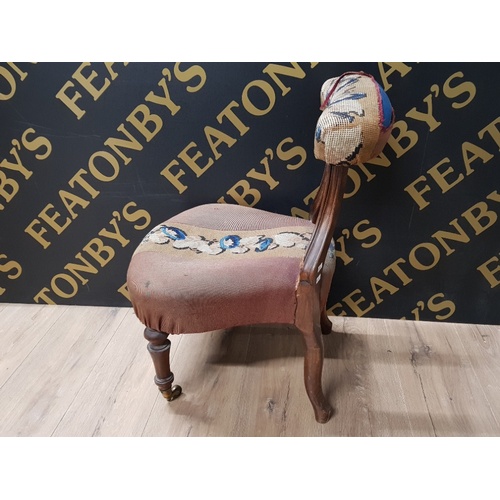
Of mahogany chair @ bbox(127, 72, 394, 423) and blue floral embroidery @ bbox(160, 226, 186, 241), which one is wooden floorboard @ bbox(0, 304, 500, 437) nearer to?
mahogany chair @ bbox(127, 72, 394, 423)

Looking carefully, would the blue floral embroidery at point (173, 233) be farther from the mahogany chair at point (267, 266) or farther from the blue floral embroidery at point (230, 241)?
the blue floral embroidery at point (230, 241)

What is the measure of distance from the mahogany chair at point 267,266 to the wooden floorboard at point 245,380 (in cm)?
11

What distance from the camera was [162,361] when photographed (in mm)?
1165

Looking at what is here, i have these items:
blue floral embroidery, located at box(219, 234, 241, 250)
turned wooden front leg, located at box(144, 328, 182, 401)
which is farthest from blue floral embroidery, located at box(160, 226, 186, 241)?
turned wooden front leg, located at box(144, 328, 182, 401)

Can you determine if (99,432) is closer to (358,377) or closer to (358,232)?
(358,377)

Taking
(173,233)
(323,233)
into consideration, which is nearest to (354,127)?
(323,233)

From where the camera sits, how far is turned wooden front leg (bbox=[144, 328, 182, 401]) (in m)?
1.12

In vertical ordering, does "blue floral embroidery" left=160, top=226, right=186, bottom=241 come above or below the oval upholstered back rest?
below

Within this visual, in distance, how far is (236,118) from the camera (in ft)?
4.22

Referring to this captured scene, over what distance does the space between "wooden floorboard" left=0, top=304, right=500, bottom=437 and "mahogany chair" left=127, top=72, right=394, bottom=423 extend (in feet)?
0.35

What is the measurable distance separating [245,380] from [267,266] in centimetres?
45

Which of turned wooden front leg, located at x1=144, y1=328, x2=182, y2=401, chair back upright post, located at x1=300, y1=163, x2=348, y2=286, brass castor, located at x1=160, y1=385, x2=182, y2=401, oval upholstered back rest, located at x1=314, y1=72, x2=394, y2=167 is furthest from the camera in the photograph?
brass castor, located at x1=160, y1=385, x2=182, y2=401

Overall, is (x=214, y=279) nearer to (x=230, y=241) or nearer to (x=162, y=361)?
(x=230, y=241)

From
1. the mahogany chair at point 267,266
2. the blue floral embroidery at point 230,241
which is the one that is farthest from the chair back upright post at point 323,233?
the blue floral embroidery at point 230,241
